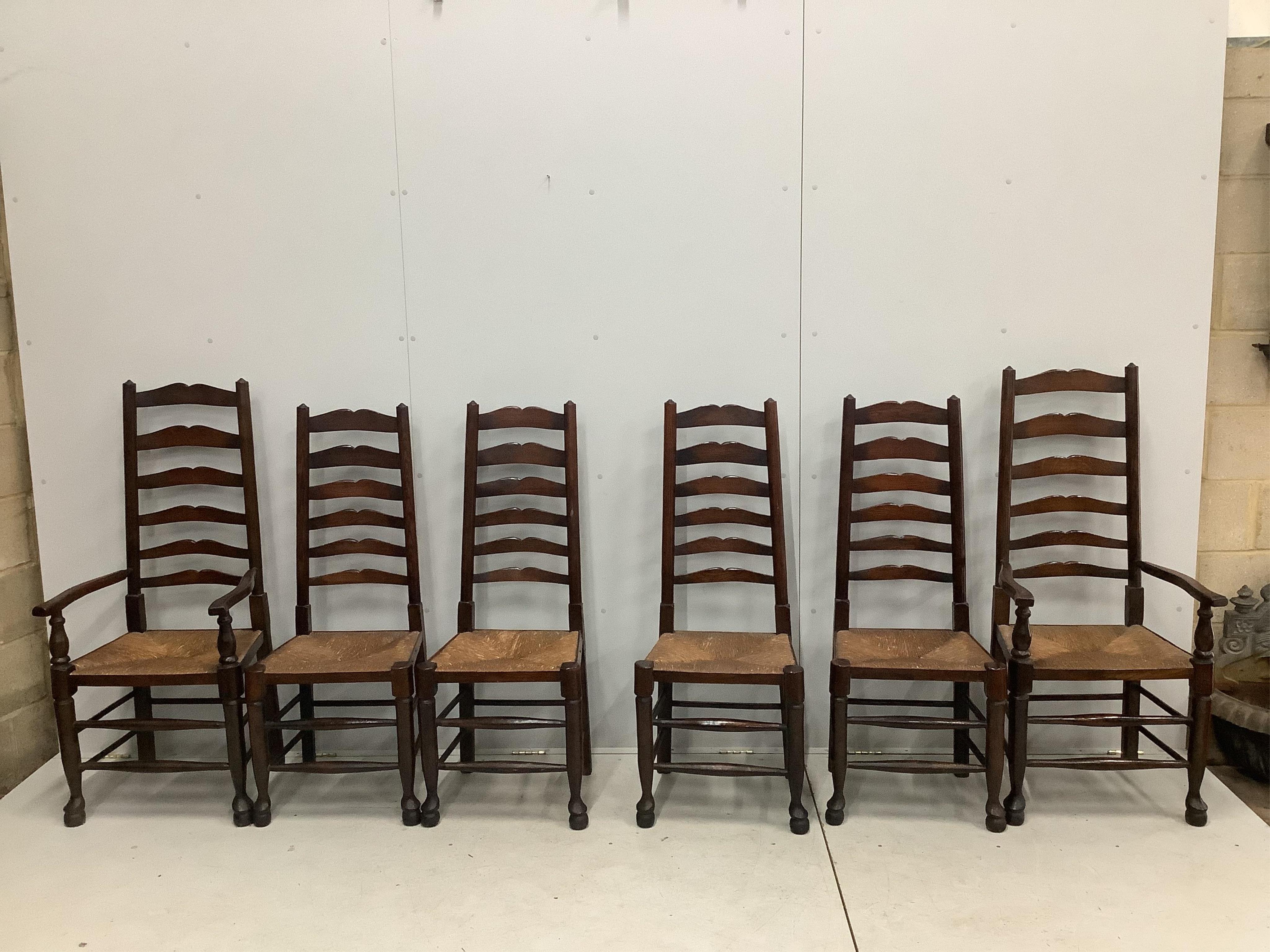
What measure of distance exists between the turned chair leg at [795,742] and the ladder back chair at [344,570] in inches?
41.6

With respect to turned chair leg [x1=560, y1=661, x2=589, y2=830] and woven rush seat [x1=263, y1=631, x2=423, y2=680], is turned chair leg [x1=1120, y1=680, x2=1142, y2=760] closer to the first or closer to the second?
turned chair leg [x1=560, y1=661, x2=589, y2=830]

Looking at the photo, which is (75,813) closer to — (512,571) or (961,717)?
(512,571)

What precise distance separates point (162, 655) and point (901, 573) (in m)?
2.25

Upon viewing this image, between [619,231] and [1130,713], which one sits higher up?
[619,231]

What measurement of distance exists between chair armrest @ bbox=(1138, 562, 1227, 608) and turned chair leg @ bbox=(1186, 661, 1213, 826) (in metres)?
0.18

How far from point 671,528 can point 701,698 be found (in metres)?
0.60

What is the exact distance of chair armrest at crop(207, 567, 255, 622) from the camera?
2545 millimetres

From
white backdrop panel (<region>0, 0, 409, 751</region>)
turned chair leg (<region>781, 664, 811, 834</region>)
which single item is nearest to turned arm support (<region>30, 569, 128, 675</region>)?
white backdrop panel (<region>0, 0, 409, 751</region>)

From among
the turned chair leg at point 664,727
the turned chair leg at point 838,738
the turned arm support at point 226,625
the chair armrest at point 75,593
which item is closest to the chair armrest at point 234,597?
the turned arm support at point 226,625

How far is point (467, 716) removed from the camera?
2.91 metres

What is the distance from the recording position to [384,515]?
113 inches

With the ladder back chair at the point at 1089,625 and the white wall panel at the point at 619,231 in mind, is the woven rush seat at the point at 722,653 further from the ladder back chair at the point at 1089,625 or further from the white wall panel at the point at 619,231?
the ladder back chair at the point at 1089,625

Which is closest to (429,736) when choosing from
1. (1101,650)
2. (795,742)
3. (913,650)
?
(795,742)

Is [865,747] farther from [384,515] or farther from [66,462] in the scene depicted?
[66,462]
